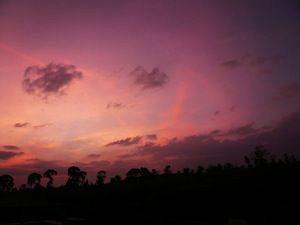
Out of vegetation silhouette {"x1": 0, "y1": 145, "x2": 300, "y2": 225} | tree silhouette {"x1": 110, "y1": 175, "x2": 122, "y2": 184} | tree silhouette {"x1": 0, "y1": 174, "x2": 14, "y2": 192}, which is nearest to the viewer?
vegetation silhouette {"x1": 0, "y1": 145, "x2": 300, "y2": 225}

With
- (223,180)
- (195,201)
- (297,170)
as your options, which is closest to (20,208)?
(195,201)

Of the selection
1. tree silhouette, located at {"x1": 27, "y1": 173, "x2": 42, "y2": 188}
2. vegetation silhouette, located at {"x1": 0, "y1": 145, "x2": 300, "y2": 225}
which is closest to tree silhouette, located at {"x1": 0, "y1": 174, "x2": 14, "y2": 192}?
tree silhouette, located at {"x1": 27, "y1": 173, "x2": 42, "y2": 188}

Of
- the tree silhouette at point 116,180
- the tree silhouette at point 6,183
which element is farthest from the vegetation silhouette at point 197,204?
the tree silhouette at point 6,183

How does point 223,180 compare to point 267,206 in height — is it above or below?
above

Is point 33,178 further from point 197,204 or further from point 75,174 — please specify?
point 197,204

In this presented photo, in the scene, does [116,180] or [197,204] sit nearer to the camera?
[197,204]

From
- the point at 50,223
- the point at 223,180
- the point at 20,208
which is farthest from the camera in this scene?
the point at 223,180

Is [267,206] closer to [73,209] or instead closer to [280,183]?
[280,183]

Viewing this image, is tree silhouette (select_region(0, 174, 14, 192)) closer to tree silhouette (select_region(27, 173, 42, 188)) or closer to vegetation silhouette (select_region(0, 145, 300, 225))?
tree silhouette (select_region(27, 173, 42, 188))

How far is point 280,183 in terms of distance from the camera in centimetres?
2881

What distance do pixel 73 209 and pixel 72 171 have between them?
5752 centimetres

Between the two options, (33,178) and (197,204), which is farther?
(33,178)

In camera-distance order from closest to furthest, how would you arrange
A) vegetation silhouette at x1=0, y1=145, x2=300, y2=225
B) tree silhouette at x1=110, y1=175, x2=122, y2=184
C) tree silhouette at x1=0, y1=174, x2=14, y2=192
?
vegetation silhouette at x1=0, y1=145, x2=300, y2=225, tree silhouette at x1=110, y1=175, x2=122, y2=184, tree silhouette at x1=0, y1=174, x2=14, y2=192

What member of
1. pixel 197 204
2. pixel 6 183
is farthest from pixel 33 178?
pixel 197 204
